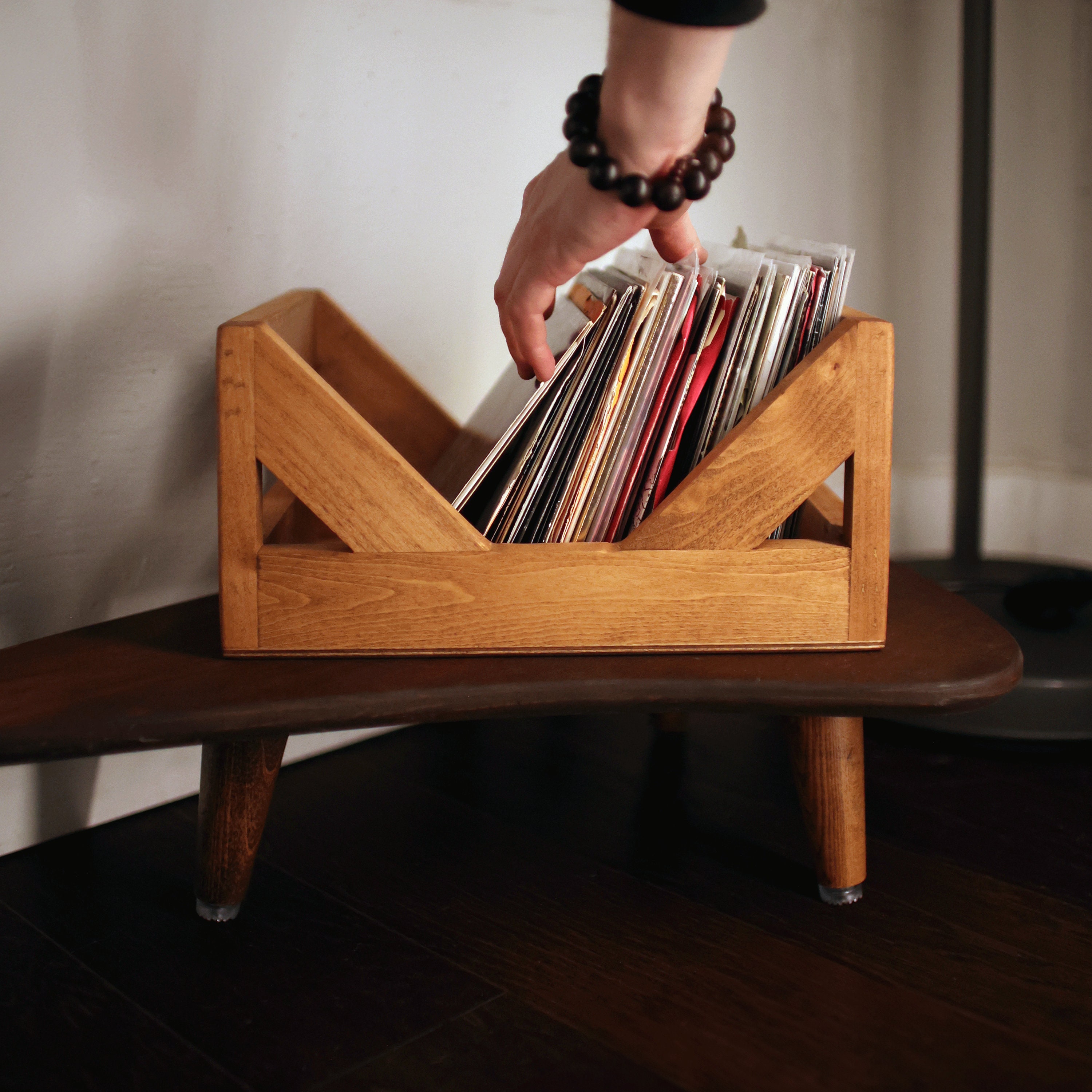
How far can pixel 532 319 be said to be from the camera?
0.73 metres

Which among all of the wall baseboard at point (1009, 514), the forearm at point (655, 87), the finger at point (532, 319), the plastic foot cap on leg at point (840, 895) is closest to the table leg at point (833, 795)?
A: the plastic foot cap on leg at point (840, 895)

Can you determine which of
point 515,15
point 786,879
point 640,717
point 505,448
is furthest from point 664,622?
point 515,15

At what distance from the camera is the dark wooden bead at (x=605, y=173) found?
611 mm

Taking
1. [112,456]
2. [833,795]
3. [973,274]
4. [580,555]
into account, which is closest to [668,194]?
[580,555]

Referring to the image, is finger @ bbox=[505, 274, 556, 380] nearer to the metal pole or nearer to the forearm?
the forearm

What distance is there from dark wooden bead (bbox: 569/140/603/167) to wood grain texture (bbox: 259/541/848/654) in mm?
275

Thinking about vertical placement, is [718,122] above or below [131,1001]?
above

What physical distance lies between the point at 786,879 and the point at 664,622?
31cm

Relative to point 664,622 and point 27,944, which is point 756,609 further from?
point 27,944

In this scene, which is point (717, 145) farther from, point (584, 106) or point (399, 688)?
point (399, 688)

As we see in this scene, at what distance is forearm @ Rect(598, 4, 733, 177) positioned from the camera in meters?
0.56

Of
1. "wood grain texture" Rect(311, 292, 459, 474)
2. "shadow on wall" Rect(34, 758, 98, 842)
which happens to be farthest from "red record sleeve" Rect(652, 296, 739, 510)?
"shadow on wall" Rect(34, 758, 98, 842)

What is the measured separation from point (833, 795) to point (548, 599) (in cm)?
30

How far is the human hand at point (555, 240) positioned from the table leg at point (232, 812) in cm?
37
